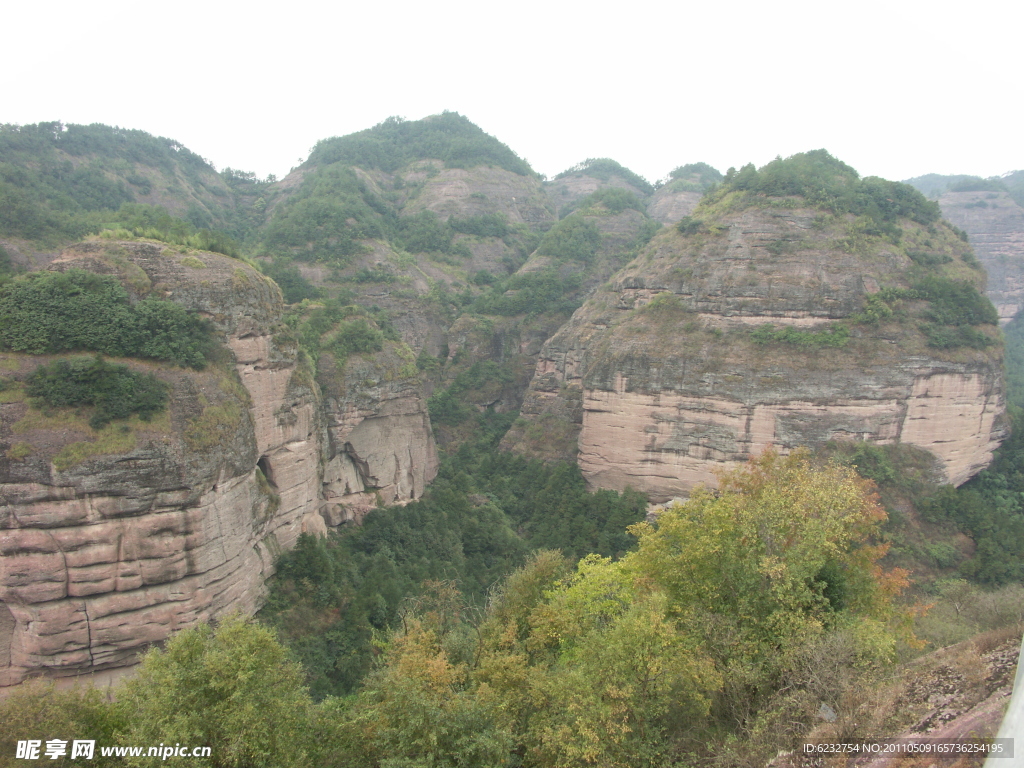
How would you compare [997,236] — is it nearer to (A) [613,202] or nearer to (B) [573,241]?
(A) [613,202]

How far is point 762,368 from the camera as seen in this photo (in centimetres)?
2933

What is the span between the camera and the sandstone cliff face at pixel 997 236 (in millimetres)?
59219

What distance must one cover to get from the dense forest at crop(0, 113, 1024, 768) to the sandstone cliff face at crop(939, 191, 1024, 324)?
14.8m

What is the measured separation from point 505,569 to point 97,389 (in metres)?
18.8

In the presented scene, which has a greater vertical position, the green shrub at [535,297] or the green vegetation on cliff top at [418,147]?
the green vegetation on cliff top at [418,147]

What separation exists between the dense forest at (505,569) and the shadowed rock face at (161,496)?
36.9 inches

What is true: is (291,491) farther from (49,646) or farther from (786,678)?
(786,678)

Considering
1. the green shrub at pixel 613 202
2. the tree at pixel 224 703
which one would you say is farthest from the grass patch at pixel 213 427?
the green shrub at pixel 613 202

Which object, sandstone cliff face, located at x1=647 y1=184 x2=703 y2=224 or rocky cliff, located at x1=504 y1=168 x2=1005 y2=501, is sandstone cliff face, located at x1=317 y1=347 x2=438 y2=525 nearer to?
rocky cliff, located at x1=504 y1=168 x2=1005 y2=501

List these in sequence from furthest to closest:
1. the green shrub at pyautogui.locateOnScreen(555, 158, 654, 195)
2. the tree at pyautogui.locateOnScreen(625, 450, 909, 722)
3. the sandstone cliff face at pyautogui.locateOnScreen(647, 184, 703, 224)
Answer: the green shrub at pyautogui.locateOnScreen(555, 158, 654, 195) → the sandstone cliff face at pyautogui.locateOnScreen(647, 184, 703, 224) → the tree at pyautogui.locateOnScreen(625, 450, 909, 722)

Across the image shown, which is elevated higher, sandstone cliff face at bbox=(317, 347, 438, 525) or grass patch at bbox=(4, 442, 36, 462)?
grass patch at bbox=(4, 442, 36, 462)

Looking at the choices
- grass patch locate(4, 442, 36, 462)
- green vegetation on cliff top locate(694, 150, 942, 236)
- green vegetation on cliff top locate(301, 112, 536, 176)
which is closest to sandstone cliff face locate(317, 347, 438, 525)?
grass patch locate(4, 442, 36, 462)

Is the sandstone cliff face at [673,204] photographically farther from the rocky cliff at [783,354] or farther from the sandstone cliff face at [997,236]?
the rocky cliff at [783,354]

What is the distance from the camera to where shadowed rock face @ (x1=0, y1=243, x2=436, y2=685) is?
14203mm
